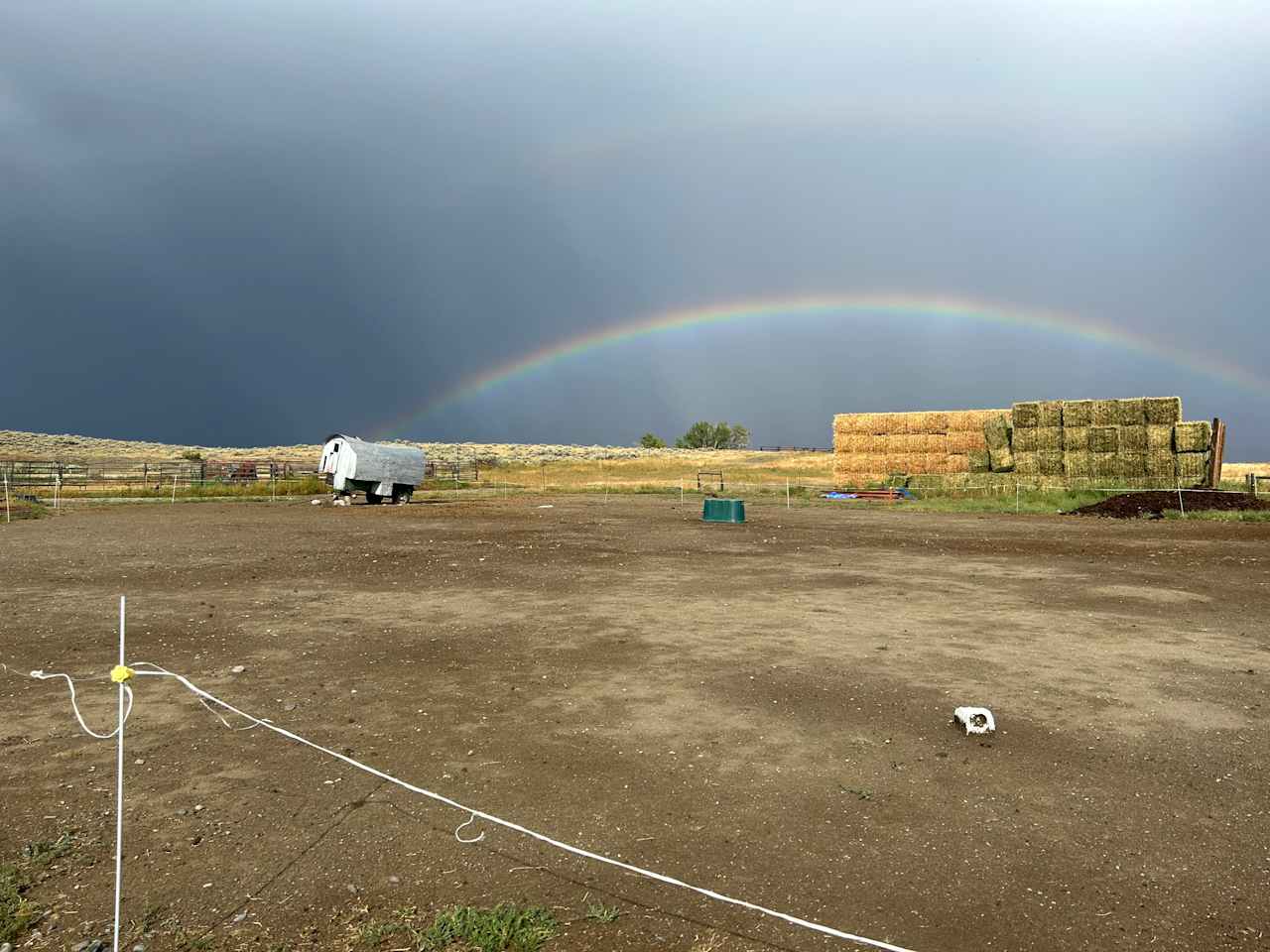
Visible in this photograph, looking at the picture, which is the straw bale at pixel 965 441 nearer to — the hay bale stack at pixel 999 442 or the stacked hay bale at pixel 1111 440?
the hay bale stack at pixel 999 442

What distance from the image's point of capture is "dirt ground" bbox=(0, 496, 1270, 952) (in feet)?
13.2

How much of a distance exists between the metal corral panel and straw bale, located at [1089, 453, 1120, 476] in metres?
31.5

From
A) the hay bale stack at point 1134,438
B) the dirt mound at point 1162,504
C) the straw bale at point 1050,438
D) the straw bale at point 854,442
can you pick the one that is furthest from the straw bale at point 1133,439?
the straw bale at point 854,442

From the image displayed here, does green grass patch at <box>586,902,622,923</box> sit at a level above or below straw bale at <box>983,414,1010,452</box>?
below

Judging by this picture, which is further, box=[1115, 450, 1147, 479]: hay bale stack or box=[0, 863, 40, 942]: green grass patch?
box=[1115, 450, 1147, 479]: hay bale stack

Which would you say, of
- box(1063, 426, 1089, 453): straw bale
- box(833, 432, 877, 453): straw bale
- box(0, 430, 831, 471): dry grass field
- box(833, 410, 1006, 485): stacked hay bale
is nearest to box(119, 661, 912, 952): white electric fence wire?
box(1063, 426, 1089, 453): straw bale

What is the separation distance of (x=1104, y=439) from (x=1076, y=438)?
1.17 meters

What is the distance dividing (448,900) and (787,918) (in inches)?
66.9

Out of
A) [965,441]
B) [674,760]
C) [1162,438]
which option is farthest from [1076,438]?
[674,760]

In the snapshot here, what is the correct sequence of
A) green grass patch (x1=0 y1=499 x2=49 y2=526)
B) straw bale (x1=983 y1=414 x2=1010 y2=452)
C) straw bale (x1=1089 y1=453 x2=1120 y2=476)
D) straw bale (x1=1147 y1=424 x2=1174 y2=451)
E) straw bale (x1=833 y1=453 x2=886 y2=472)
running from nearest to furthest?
1. green grass patch (x1=0 y1=499 x2=49 y2=526)
2. straw bale (x1=1147 y1=424 x2=1174 y2=451)
3. straw bale (x1=1089 y1=453 x2=1120 y2=476)
4. straw bale (x1=983 y1=414 x2=1010 y2=452)
5. straw bale (x1=833 y1=453 x2=886 y2=472)

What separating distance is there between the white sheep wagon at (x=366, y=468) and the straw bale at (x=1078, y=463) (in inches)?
1200

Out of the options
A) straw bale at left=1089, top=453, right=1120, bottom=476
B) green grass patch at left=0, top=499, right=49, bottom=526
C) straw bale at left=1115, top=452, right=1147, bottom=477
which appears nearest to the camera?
green grass patch at left=0, top=499, right=49, bottom=526

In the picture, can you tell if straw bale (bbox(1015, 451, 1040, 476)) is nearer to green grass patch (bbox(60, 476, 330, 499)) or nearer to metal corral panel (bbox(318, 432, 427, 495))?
metal corral panel (bbox(318, 432, 427, 495))

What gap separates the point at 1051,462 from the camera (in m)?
37.1
